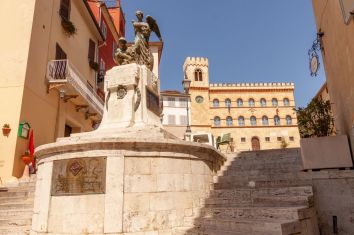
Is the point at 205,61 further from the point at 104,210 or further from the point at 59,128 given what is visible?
the point at 104,210

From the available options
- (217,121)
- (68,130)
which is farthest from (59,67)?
(217,121)

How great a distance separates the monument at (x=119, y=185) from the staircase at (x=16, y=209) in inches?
33.1

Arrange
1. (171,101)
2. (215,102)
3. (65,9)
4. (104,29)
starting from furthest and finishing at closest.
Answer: (215,102)
(171,101)
(104,29)
(65,9)

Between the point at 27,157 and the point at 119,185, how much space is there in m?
6.66

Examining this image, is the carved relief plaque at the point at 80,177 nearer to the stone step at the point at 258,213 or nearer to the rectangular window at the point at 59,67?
the stone step at the point at 258,213

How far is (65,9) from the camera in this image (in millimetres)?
15469

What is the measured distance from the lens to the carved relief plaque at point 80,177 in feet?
17.7

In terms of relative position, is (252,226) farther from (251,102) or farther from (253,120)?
(251,102)

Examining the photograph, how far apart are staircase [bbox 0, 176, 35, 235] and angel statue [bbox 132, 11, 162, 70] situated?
494cm

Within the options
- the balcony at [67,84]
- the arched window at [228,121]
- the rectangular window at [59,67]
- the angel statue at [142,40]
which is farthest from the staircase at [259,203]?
the arched window at [228,121]

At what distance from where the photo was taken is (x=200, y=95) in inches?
2169

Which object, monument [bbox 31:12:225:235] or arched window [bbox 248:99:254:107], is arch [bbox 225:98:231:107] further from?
monument [bbox 31:12:225:235]

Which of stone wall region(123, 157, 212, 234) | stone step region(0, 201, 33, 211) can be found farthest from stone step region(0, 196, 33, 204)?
stone wall region(123, 157, 212, 234)

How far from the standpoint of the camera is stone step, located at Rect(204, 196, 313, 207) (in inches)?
212
